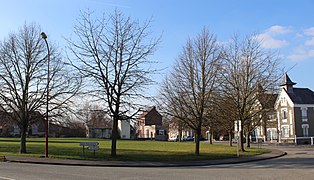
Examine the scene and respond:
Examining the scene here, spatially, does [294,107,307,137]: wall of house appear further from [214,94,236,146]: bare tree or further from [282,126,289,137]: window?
[214,94,236,146]: bare tree

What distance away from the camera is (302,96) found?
70.5 m

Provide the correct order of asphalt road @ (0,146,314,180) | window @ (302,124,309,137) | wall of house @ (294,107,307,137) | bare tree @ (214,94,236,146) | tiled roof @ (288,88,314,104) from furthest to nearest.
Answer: tiled roof @ (288,88,314,104), window @ (302,124,309,137), wall of house @ (294,107,307,137), bare tree @ (214,94,236,146), asphalt road @ (0,146,314,180)

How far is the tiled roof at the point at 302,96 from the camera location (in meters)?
68.9

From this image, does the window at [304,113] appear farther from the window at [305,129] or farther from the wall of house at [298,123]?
the window at [305,129]

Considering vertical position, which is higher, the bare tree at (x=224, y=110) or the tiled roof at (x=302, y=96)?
the tiled roof at (x=302, y=96)

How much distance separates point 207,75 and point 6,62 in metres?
16.5

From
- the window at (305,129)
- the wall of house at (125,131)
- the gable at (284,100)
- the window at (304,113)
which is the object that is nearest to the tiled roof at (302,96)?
the gable at (284,100)

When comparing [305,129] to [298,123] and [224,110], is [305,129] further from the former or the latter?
[224,110]

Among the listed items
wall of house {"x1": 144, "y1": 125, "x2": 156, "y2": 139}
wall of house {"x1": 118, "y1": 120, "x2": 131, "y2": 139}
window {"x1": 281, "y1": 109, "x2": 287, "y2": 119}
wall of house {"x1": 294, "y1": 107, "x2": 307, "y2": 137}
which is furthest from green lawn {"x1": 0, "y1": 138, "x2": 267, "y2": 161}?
wall of house {"x1": 118, "y1": 120, "x2": 131, "y2": 139}

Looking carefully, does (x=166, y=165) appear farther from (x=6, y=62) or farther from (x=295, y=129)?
(x=295, y=129)

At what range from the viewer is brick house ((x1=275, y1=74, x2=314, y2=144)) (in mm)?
67688

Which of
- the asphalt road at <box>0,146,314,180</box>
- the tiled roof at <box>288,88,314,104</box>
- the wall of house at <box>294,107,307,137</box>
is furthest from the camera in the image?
the tiled roof at <box>288,88,314,104</box>

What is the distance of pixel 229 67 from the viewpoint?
1542 inches

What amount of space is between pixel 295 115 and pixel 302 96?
493 centimetres
